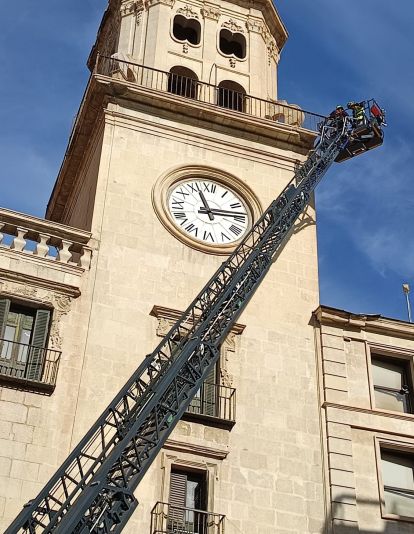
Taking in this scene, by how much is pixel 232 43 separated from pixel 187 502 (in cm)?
2097

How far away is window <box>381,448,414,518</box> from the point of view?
26703 millimetres

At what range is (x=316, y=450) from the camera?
87.7 ft

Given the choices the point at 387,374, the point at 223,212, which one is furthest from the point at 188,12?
the point at 387,374

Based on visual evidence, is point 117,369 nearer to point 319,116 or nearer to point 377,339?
point 377,339

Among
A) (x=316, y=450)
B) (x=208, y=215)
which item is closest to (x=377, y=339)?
(x=316, y=450)

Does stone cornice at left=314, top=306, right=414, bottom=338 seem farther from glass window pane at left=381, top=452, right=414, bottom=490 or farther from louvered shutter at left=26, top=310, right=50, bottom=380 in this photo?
louvered shutter at left=26, top=310, right=50, bottom=380

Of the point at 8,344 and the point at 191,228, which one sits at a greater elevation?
the point at 191,228

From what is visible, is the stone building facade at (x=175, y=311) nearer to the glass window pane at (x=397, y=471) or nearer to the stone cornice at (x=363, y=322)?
the stone cornice at (x=363, y=322)

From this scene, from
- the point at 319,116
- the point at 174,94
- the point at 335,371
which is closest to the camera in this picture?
the point at 335,371

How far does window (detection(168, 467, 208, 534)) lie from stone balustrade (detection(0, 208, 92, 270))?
676cm

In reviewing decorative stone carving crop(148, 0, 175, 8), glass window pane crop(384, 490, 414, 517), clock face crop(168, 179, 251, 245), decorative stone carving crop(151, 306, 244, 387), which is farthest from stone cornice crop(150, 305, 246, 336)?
decorative stone carving crop(148, 0, 175, 8)

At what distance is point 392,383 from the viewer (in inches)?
1162

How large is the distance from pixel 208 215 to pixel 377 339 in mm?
6684

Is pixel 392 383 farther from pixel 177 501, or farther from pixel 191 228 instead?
pixel 177 501
